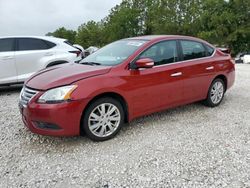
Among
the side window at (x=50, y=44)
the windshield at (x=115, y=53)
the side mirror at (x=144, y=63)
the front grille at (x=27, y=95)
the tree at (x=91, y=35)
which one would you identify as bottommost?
the front grille at (x=27, y=95)

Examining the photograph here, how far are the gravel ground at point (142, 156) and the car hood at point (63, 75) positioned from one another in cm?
84

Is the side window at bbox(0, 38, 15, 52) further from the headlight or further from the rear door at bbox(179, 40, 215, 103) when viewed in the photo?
the rear door at bbox(179, 40, 215, 103)

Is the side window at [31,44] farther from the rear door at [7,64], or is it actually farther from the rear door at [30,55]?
the rear door at [7,64]

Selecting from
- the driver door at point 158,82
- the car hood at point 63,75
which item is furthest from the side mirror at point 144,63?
the car hood at point 63,75

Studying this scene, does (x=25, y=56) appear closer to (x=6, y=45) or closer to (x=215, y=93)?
(x=6, y=45)

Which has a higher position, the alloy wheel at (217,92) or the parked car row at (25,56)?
the parked car row at (25,56)

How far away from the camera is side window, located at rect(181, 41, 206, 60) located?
16.9 feet

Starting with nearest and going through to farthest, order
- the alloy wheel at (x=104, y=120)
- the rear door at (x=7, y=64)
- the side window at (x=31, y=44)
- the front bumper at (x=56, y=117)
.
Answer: the front bumper at (x=56, y=117), the alloy wheel at (x=104, y=120), the rear door at (x=7, y=64), the side window at (x=31, y=44)

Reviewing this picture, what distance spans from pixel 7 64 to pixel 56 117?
13.5 feet

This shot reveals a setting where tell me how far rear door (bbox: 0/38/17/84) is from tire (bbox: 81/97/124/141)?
4.04m

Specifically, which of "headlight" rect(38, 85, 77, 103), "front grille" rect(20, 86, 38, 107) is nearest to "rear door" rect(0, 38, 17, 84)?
"front grille" rect(20, 86, 38, 107)

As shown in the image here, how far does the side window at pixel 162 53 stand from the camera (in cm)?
463

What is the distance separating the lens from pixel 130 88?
424 cm

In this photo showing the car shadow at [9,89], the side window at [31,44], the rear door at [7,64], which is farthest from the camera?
the car shadow at [9,89]
